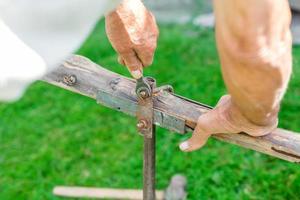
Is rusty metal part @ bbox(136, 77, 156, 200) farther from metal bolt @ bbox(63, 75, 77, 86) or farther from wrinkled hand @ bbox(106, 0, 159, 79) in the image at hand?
metal bolt @ bbox(63, 75, 77, 86)

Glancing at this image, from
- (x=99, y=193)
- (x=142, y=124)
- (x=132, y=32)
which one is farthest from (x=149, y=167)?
(x=99, y=193)

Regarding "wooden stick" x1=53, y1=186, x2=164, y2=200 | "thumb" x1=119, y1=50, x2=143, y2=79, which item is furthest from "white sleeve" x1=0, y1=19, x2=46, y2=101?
"wooden stick" x1=53, y1=186, x2=164, y2=200

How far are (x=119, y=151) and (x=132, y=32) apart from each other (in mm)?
1232

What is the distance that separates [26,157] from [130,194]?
22.4 inches

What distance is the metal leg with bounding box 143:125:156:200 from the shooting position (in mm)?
1495

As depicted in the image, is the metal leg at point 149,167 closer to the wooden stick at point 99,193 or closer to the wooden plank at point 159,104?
the wooden plank at point 159,104

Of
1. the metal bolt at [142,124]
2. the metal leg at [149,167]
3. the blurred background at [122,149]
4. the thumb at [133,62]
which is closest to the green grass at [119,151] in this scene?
the blurred background at [122,149]

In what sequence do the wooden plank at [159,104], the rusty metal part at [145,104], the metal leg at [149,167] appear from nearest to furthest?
the wooden plank at [159,104], the rusty metal part at [145,104], the metal leg at [149,167]

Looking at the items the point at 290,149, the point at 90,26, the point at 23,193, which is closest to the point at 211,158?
the point at 23,193

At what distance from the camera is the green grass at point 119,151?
2223mm

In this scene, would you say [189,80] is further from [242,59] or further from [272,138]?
[242,59]

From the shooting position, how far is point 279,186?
2154mm

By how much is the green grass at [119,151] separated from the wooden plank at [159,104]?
863 mm

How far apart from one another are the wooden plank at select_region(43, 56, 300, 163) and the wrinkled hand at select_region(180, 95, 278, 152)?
0.12 feet
